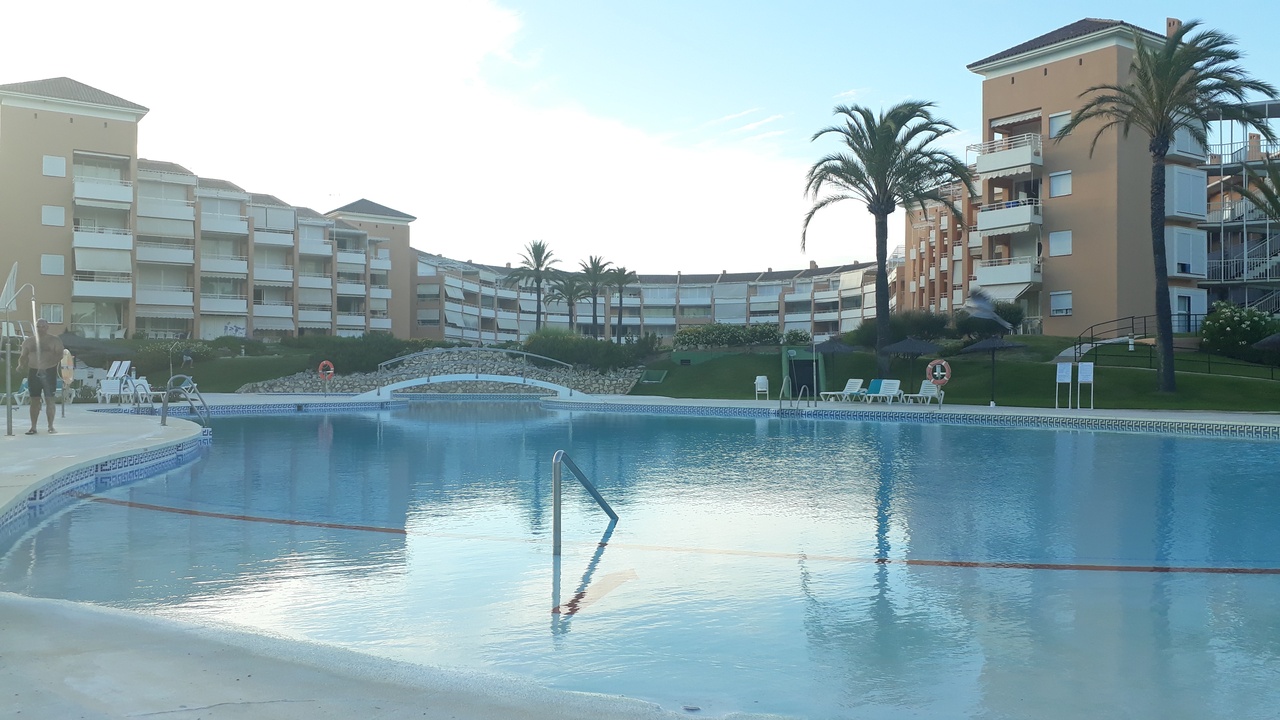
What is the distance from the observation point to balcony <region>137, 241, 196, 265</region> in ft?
164

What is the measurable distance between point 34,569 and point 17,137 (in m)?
46.8

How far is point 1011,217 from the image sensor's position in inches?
1542

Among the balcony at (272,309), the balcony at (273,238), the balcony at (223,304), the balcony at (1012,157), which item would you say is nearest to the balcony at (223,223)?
the balcony at (273,238)

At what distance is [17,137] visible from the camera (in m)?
45.0

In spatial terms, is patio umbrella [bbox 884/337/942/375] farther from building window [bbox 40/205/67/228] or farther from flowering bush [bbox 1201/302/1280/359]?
building window [bbox 40/205/67/228]

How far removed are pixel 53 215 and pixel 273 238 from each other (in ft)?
40.5

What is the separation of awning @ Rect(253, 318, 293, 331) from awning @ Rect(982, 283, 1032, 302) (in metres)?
39.8

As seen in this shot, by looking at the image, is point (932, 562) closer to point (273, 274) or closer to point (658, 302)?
point (273, 274)

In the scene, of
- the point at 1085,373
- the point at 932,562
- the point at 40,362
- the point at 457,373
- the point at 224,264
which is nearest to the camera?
the point at 932,562

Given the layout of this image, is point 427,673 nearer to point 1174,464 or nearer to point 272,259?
point 1174,464

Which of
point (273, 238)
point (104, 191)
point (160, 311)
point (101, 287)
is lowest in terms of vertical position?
point (160, 311)

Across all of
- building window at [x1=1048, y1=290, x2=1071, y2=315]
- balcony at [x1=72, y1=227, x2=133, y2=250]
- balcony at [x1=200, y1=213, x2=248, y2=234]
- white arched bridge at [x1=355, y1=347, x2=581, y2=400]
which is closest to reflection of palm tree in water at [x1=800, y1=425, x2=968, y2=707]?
white arched bridge at [x1=355, y1=347, x2=581, y2=400]

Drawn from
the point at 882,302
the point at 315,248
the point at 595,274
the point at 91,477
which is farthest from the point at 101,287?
the point at 91,477

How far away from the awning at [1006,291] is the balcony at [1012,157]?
15.3ft
